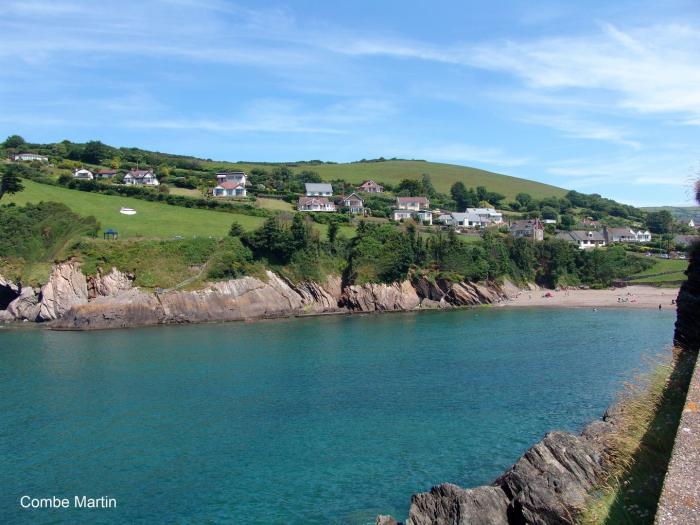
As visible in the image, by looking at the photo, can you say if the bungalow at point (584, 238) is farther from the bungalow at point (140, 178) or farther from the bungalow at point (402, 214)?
the bungalow at point (140, 178)

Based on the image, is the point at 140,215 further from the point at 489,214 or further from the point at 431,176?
the point at 431,176

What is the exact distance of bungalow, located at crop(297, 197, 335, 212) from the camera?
111 metres

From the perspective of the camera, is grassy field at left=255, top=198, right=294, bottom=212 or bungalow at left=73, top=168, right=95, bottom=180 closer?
grassy field at left=255, top=198, right=294, bottom=212

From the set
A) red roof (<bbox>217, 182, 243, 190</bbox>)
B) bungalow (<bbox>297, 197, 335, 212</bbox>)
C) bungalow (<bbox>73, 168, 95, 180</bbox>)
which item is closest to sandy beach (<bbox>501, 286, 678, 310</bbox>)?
bungalow (<bbox>297, 197, 335, 212</bbox>)

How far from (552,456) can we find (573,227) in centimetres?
12273

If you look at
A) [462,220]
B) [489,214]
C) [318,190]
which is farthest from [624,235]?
[318,190]

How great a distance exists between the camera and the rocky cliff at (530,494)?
668 inches

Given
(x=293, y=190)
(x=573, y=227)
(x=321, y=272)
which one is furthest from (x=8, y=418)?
(x=573, y=227)

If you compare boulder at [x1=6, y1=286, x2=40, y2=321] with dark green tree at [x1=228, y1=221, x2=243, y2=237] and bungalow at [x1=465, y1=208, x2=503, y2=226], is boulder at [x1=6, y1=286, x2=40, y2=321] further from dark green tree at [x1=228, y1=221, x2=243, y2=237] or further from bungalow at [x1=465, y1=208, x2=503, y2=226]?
bungalow at [x1=465, y1=208, x2=503, y2=226]

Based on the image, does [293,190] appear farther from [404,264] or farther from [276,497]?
[276,497]

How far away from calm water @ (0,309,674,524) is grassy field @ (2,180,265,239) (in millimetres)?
24898

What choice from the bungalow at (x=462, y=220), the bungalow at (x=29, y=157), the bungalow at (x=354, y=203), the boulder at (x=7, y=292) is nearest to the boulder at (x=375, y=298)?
the bungalow at (x=354, y=203)

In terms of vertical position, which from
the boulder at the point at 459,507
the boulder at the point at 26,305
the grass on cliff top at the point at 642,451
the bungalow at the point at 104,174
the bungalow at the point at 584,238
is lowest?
the boulder at the point at 26,305

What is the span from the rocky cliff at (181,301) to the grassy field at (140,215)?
10433 millimetres
